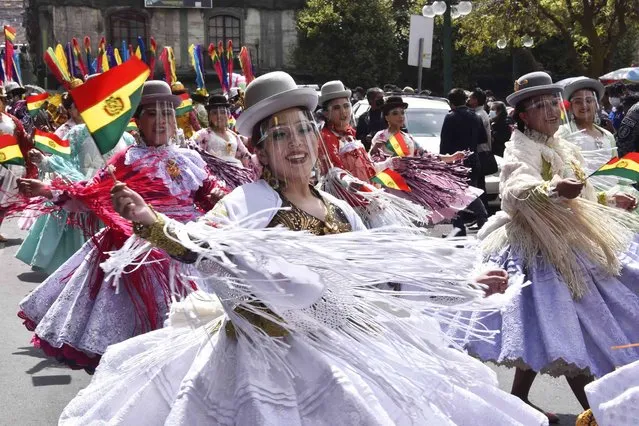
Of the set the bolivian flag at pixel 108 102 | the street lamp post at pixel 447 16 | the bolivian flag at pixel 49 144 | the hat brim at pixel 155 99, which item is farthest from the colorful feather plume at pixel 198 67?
the bolivian flag at pixel 108 102

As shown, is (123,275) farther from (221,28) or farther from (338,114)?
(221,28)

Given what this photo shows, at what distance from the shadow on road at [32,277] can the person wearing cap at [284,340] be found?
6400 mm

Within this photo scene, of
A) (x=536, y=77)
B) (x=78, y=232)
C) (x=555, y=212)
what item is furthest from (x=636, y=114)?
(x=78, y=232)

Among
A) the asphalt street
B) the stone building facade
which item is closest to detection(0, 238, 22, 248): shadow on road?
the asphalt street

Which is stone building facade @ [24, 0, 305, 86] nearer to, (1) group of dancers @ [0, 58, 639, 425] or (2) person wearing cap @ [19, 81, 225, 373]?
(2) person wearing cap @ [19, 81, 225, 373]

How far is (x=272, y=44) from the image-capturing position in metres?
45.9

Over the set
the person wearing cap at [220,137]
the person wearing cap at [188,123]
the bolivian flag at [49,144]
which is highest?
the bolivian flag at [49,144]

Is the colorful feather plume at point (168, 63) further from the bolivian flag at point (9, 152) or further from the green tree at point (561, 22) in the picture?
the green tree at point (561, 22)

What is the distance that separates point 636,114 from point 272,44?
126ft

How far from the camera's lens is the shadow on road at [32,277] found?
9945 mm

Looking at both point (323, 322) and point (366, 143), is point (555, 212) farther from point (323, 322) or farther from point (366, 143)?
point (366, 143)

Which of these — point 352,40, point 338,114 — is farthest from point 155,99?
point 352,40

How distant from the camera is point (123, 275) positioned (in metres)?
5.29

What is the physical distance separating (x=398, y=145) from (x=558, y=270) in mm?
4166
